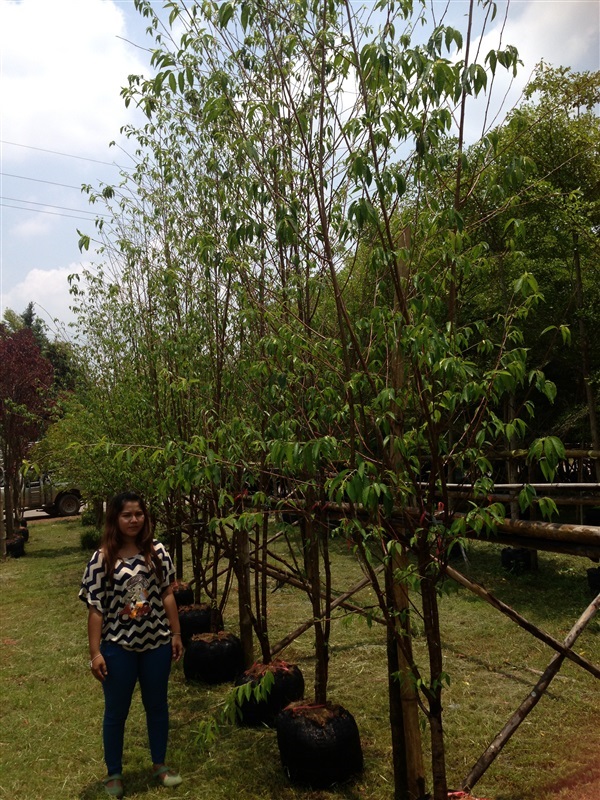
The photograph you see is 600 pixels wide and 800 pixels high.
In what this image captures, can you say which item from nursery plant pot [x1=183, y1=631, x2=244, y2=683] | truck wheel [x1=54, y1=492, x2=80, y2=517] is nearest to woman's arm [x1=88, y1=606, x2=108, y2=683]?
nursery plant pot [x1=183, y1=631, x2=244, y2=683]

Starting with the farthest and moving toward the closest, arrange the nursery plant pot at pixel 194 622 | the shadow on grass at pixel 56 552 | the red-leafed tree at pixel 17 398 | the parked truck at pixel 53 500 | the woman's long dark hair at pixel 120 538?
the parked truck at pixel 53 500 < the red-leafed tree at pixel 17 398 < the shadow on grass at pixel 56 552 < the nursery plant pot at pixel 194 622 < the woman's long dark hair at pixel 120 538

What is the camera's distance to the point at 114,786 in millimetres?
4047

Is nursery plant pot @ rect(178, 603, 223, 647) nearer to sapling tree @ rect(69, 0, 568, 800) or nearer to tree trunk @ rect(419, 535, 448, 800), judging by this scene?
sapling tree @ rect(69, 0, 568, 800)

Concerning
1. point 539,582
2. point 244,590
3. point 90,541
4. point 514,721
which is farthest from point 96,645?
point 90,541

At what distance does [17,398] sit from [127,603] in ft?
47.6

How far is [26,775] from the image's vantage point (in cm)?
445

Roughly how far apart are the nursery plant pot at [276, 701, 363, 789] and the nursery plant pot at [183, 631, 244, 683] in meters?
1.94

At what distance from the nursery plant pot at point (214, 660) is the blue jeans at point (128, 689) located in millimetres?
1911

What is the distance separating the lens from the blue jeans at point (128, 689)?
12.8 feet

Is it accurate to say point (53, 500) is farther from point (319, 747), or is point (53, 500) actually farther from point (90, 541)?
point (319, 747)

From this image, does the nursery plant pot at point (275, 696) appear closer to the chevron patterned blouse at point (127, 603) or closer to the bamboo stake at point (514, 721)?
the chevron patterned blouse at point (127, 603)

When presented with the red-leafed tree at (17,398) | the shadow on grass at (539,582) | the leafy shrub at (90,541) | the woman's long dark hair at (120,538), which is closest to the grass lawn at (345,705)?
the shadow on grass at (539,582)

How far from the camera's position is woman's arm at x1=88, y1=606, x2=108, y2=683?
380 cm

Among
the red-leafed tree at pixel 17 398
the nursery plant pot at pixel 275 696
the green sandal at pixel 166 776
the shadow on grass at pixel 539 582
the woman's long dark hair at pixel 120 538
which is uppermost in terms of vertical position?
the red-leafed tree at pixel 17 398
